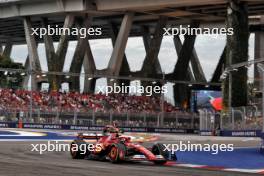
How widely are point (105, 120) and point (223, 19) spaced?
2783 centimetres

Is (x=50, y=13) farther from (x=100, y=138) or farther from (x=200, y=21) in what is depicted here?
(x=100, y=138)

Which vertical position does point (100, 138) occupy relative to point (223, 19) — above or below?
below

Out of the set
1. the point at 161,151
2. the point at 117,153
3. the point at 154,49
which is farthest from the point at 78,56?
the point at 117,153

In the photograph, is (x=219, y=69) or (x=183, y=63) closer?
(x=183, y=63)

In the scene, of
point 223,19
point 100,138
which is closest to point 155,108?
point 223,19

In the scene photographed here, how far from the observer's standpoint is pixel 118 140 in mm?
19938

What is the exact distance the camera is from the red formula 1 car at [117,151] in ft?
63.0

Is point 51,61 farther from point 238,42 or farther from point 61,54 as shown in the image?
point 238,42

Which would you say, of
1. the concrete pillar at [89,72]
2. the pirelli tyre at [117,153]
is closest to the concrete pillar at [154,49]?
the concrete pillar at [89,72]

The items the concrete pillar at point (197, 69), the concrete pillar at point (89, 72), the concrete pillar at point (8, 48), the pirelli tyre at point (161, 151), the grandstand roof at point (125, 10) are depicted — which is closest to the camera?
the pirelli tyre at point (161, 151)

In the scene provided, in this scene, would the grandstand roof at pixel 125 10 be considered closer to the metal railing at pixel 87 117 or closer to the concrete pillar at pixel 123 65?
the concrete pillar at pixel 123 65

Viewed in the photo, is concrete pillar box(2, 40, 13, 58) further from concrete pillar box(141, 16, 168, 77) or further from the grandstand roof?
concrete pillar box(141, 16, 168, 77)

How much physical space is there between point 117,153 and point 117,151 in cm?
7

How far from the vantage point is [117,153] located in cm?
1927
